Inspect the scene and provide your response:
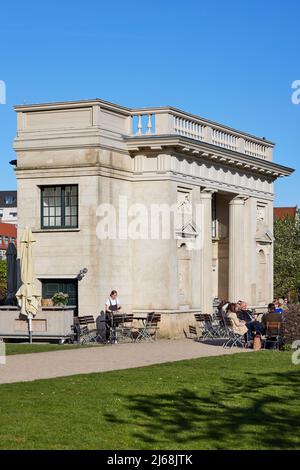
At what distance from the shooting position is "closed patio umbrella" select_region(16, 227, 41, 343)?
1225 inches

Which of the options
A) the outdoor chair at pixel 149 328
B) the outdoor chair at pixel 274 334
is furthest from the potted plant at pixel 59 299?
the outdoor chair at pixel 274 334

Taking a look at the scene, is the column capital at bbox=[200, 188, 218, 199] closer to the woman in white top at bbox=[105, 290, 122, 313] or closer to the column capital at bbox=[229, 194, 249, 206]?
Result: the column capital at bbox=[229, 194, 249, 206]

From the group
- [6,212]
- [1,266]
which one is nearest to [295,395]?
[1,266]

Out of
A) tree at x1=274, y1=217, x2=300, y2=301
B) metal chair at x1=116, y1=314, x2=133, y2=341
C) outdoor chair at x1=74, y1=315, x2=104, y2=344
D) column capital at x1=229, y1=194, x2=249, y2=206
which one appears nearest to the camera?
outdoor chair at x1=74, y1=315, x2=104, y2=344

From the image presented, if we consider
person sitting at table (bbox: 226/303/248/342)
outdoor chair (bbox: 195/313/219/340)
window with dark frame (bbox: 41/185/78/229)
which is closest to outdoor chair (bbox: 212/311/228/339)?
outdoor chair (bbox: 195/313/219/340)

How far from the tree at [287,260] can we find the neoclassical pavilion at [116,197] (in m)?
46.0

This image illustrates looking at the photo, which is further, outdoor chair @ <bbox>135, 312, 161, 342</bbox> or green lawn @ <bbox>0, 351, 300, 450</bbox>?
outdoor chair @ <bbox>135, 312, 161, 342</bbox>

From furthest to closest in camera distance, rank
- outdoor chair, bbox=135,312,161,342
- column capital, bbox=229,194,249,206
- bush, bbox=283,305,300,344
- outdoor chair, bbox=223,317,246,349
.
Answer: column capital, bbox=229,194,249,206
outdoor chair, bbox=135,312,161,342
outdoor chair, bbox=223,317,246,349
bush, bbox=283,305,300,344

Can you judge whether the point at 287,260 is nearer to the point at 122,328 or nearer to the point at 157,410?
the point at 122,328

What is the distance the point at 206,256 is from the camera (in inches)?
1496

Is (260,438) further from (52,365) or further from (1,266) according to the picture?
(1,266)

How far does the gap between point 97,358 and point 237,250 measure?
17.5 metres

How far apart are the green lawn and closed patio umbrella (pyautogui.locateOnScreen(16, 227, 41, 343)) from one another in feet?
33.5

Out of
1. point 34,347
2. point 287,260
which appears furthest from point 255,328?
point 287,260
